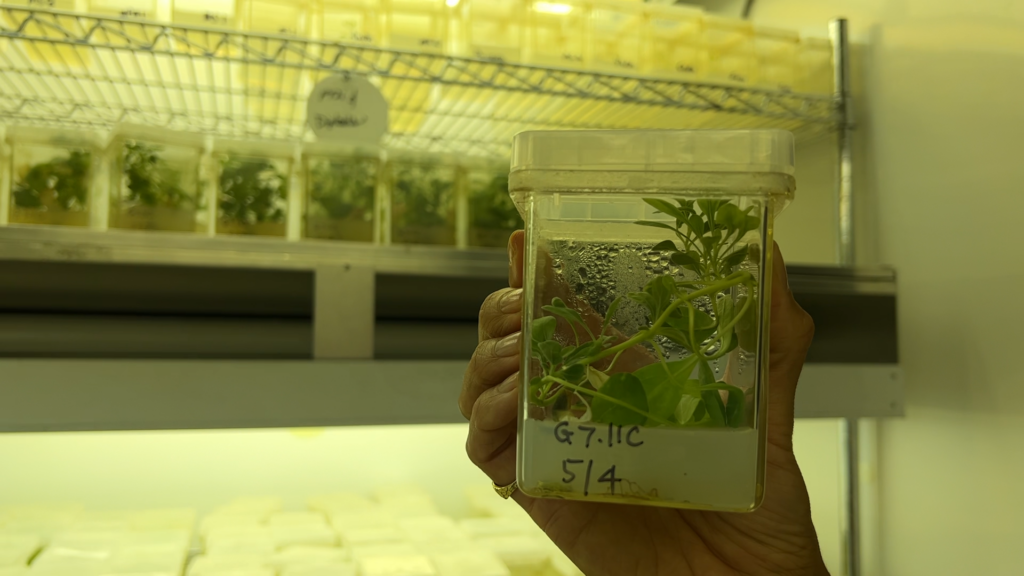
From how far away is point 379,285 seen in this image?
1072 mm

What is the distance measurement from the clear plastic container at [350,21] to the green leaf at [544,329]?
92cm

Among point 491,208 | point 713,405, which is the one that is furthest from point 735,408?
point 491,208

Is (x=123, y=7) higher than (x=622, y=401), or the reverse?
(x=123, y=7)

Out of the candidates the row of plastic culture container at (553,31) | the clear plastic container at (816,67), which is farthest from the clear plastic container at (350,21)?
the clear plastic container at (816,67)

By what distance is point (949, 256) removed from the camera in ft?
4.31

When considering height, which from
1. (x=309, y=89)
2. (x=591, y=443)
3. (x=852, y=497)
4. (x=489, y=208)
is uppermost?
(x=309, y=89)

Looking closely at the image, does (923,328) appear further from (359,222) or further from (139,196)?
(139,196)

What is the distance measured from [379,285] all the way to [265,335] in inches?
7.6

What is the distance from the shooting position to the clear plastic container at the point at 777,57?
146cm

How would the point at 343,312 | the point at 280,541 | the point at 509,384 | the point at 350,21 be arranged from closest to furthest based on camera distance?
the point at 509,384 < the point at 343,312 < the point at 280,541 < the point at 350,21

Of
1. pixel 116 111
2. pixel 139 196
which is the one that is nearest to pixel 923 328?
pixel 139 196

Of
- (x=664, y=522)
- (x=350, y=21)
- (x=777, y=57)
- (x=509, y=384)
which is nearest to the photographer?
(x=509, y=384)

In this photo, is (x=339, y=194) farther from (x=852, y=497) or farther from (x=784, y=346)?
(x=852, y=497)

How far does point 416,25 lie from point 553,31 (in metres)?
0.25
